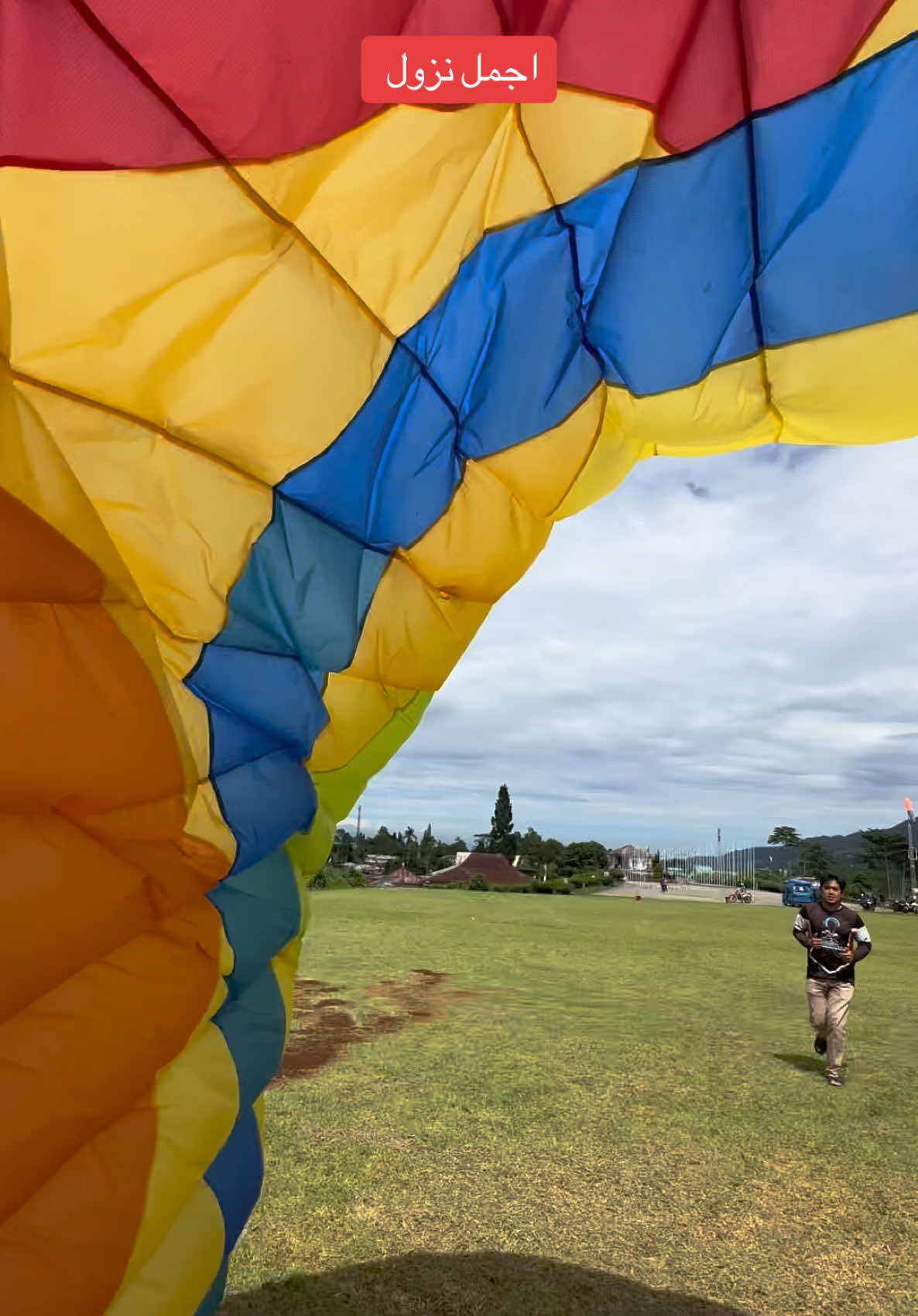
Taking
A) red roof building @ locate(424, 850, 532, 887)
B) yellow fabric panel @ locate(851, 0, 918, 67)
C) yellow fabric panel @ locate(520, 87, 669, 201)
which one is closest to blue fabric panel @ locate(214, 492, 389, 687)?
yellow fabric panel @ locate(520, 87, 669, 201)

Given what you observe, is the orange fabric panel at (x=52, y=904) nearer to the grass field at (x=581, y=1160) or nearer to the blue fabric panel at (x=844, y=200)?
the blue fabric panel at (x=844, y=200)

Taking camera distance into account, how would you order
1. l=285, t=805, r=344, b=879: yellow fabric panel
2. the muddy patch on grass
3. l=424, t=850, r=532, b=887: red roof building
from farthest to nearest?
1. l=424, t=850, r=532, b=887: red roof building
2. the muddy patch on grass
3. l=285, t=805, r=344, b=879: yellow fabric panel

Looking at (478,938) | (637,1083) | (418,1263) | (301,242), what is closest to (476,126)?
(301,242)

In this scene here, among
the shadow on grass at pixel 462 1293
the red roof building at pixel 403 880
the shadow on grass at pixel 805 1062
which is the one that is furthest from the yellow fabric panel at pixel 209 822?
the red roof building at pixel 403 880

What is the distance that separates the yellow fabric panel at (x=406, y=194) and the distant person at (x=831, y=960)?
6263 mm

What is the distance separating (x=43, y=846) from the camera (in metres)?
1.28

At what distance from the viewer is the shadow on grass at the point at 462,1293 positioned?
3.14 metres

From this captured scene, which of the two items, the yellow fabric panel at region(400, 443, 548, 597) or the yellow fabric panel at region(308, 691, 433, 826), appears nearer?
the yellow fabric panel at region(400, 443, 548, 597)

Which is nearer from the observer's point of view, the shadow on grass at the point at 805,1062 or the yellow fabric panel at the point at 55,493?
the yellow fabric panel at the point at 55,493

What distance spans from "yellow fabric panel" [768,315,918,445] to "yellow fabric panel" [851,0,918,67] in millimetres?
461

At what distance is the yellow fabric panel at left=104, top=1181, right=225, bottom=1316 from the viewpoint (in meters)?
1.48

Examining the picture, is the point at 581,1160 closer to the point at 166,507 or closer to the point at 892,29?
the point at 166,507

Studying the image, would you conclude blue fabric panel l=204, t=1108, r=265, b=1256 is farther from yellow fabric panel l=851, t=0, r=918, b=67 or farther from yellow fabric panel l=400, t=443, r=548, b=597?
yellow fabric panel l=851, t=0, r=918, b=67

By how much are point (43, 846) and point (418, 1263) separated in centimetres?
318
